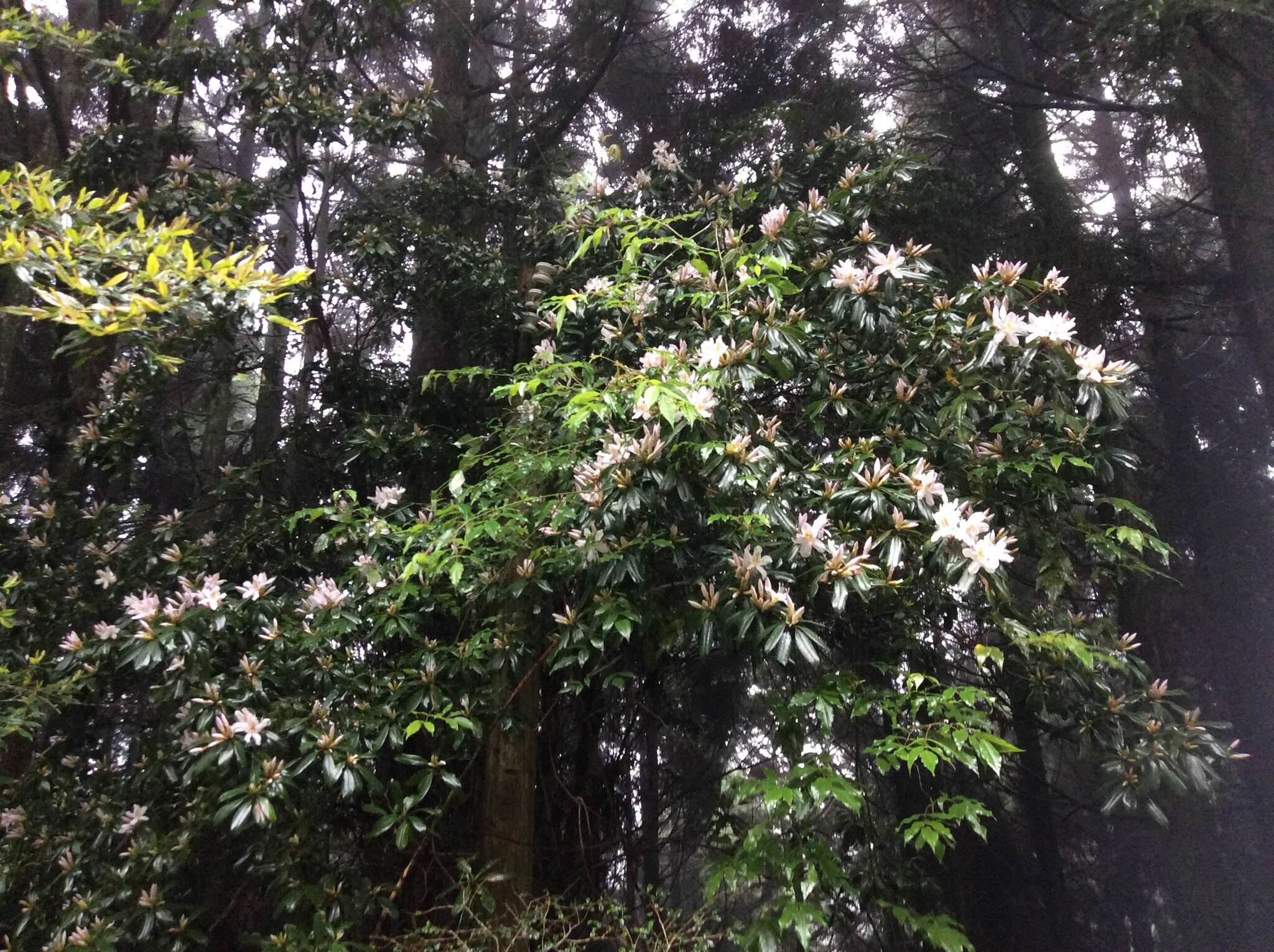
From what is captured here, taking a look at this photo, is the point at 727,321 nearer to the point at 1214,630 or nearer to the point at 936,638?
the point at 936,638

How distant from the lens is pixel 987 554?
2.10 m

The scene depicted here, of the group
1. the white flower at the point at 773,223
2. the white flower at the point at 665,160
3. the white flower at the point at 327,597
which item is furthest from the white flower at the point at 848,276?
the white flower at the point at 327,597

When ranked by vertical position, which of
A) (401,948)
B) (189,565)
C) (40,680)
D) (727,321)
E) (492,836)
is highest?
(727,321)

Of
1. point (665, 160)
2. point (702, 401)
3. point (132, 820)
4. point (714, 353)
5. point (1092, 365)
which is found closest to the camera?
point (702, 401)

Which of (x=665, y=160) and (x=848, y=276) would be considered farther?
(x=665, y=160)

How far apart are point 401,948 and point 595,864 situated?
1.24 meters

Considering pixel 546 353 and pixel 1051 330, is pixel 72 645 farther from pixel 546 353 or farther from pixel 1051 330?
pixel 1051 330

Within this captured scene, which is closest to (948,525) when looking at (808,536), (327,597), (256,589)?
(808,536)

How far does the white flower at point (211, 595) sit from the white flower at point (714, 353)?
1.54m

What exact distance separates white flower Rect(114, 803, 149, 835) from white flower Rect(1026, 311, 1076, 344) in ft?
9.73

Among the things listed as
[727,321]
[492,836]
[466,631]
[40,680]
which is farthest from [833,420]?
[40,680]

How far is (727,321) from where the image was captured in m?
2.65

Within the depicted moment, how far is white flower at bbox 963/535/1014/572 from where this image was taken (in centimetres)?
209

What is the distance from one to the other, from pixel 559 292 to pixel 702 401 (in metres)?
1.64
